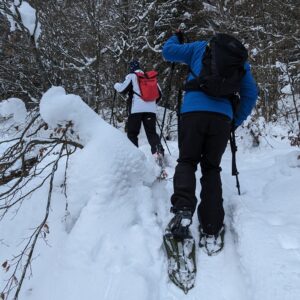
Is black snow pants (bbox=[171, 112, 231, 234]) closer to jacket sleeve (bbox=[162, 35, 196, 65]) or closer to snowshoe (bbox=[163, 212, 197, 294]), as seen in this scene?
snowshoe (bbox=[163, 212, 197, 294])

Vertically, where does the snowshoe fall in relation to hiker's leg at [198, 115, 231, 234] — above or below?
below

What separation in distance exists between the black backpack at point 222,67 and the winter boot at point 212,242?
1.30 m

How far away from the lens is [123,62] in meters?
10.9

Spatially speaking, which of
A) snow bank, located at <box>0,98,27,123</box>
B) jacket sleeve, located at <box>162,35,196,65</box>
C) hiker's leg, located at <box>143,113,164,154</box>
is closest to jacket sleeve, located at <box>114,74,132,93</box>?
hiker's leg, located at <box>143,113,164,154</box>

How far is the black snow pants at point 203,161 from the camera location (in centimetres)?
338

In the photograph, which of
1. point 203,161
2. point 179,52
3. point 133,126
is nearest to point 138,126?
point 133,126

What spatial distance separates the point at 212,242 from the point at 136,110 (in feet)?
11.0

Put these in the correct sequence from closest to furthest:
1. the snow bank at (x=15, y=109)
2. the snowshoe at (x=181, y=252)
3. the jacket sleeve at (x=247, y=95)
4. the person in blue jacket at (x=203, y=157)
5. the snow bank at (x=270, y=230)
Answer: the snow bank at (x=270, y=230) → the snowshoe at (x=181, y=252) → the person in blue jacket at (x=203, y=157) → the jacket sleeve at (x=247, y=95) → the snow bank at (x=15, y=109)

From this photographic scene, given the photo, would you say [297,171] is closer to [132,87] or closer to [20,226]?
[132,87]

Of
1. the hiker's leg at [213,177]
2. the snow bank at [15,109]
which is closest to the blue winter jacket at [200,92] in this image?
the hiker's leg at [213,177]

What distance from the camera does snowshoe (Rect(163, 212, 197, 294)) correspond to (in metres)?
2.95

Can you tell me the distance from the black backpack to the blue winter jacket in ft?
0.29

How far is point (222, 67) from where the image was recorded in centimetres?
332

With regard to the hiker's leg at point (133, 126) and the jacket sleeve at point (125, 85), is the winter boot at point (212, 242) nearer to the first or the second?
the hiker's leg at point (133, 126)
